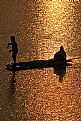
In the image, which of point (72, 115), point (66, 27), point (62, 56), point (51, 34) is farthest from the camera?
point (66, 27)

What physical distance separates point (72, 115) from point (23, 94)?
2861 millimetres

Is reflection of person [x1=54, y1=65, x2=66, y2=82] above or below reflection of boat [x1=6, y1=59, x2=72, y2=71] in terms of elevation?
below

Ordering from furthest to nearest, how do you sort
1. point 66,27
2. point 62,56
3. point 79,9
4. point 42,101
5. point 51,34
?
point 79,9 → point 66,27 → point 51,34 → point 62,56 → point 42,101

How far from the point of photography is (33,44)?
3225 centimetres

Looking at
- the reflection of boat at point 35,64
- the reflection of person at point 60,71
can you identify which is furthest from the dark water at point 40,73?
the reflection of boat at point 35,64

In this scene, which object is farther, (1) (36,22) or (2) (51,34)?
(1) (36,22)

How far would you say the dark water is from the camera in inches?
811

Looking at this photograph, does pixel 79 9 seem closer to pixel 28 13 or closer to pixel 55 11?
pixel 55 11

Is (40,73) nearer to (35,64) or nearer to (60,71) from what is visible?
(60,71)

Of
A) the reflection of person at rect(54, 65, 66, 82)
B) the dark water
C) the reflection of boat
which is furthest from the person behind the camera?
the reflection of boat

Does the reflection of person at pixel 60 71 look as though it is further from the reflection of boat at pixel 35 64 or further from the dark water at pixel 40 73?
the reflection of boat at pixel 35 64

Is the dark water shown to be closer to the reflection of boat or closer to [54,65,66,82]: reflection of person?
[54,65,66,82]: reflection of person

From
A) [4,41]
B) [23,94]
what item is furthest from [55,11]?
[23,94]

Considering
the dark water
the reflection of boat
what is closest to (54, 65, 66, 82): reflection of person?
the dark water
